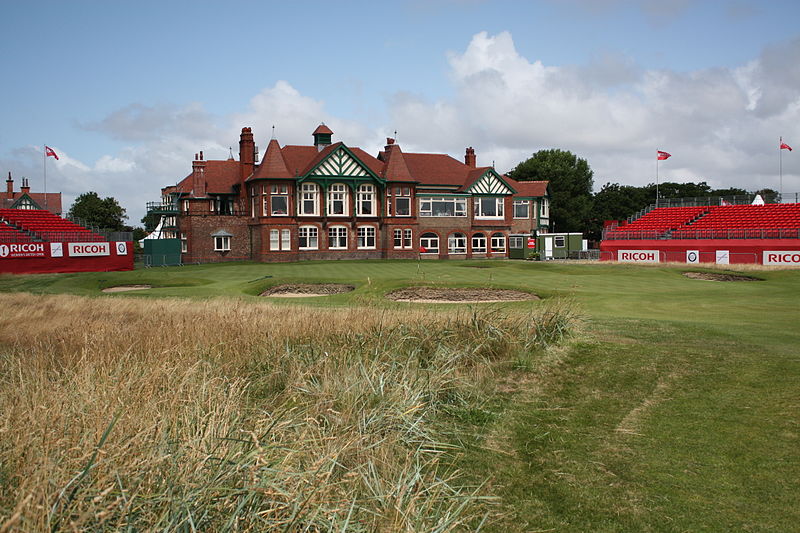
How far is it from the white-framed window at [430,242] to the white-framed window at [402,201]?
266 cm

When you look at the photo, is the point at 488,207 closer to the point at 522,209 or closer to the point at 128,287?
the point at 522,209

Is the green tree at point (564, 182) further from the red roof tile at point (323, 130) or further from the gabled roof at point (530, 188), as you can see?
the red roof tile at point (323, 130)

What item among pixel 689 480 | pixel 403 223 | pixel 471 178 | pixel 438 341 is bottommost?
pixel 689 480

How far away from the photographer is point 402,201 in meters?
56.8

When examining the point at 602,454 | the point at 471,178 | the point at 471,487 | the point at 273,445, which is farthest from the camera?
the point at 471,178

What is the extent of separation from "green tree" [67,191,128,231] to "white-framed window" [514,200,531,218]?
48.4 metres

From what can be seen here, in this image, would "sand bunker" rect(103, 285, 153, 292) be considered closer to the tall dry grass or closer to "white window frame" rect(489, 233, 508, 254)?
the tall dry grass

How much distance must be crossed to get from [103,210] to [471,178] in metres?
46.8

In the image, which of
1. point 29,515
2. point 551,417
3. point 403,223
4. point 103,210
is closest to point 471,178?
point 403,223

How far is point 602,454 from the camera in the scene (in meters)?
7.16

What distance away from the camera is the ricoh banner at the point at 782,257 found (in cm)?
4047

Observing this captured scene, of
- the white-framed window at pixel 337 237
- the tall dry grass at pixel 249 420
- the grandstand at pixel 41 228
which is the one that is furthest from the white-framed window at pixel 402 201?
the tall dry grass at pixel 249 420

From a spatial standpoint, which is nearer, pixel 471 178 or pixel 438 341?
pixel 438 341

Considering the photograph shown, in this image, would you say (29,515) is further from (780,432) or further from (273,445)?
(780,432)
